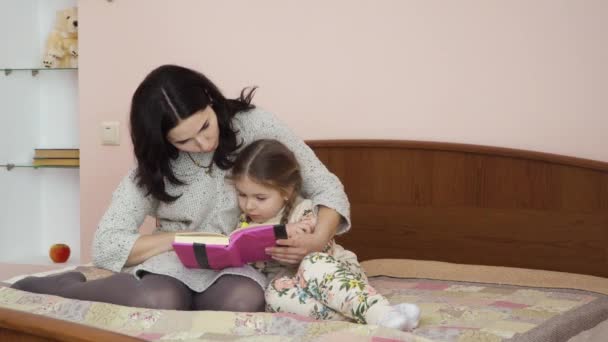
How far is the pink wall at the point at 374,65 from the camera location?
85.4 inches

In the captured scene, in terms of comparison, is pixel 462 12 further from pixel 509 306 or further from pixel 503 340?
pixel 503 340

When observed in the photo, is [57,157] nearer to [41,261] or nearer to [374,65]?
[41,261]

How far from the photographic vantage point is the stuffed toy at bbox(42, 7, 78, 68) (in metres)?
3.02

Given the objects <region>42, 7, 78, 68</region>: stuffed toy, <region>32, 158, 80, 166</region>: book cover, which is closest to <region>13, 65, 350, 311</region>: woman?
<region>32, 158, 80, 166</region>: book cover

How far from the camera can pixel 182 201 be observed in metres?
1.90

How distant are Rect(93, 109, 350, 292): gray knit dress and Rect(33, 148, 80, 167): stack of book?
3.79ft

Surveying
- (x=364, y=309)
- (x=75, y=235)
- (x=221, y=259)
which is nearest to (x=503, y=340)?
(x=364, y=309)

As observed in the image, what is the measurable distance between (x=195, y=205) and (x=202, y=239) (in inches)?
9.4

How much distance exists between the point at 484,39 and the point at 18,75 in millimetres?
1750

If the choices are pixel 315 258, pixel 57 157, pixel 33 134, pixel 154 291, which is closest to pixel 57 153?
pixel 57 157

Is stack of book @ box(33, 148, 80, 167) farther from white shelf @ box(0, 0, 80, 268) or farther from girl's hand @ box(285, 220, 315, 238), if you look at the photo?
girl's hand @ box(285, 220, 315, 238)

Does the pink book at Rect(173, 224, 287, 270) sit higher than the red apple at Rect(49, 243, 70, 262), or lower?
higher

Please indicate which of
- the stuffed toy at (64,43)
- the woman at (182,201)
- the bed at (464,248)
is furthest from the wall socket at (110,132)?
the woman at (182,201)

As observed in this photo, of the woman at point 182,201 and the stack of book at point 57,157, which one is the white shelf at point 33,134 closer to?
the stack of book at point 57,157
